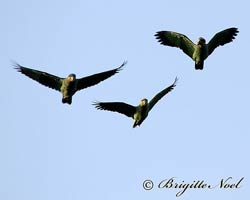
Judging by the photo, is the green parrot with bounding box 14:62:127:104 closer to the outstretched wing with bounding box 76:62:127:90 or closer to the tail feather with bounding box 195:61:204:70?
the outstretched wing with bounding box 76:62:127:90

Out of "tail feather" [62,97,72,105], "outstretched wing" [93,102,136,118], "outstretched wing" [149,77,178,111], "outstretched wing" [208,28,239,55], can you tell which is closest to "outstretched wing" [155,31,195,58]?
"outstretched wing" [208,28,239,55]

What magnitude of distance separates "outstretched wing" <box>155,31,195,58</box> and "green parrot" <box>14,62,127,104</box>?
1.61m

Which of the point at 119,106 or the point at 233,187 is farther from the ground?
the point at 119,106

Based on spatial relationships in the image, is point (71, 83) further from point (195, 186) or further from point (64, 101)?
point (195, 186)

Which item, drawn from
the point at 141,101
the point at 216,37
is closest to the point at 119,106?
the point at 141,101

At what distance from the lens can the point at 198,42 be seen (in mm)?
20984

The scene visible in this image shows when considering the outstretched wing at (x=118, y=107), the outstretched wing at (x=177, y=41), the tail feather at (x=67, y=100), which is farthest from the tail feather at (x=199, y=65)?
the tail feather at (x=67, y=100)

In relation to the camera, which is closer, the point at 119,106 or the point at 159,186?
the point at 159,186

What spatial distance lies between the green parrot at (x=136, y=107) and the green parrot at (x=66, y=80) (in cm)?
86

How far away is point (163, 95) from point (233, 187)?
3841 mm

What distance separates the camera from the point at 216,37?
850 inches

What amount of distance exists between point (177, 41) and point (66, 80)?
13.0 ft

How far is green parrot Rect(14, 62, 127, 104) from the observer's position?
21.1 m

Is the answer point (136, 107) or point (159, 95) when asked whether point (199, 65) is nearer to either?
point (159, 95)
